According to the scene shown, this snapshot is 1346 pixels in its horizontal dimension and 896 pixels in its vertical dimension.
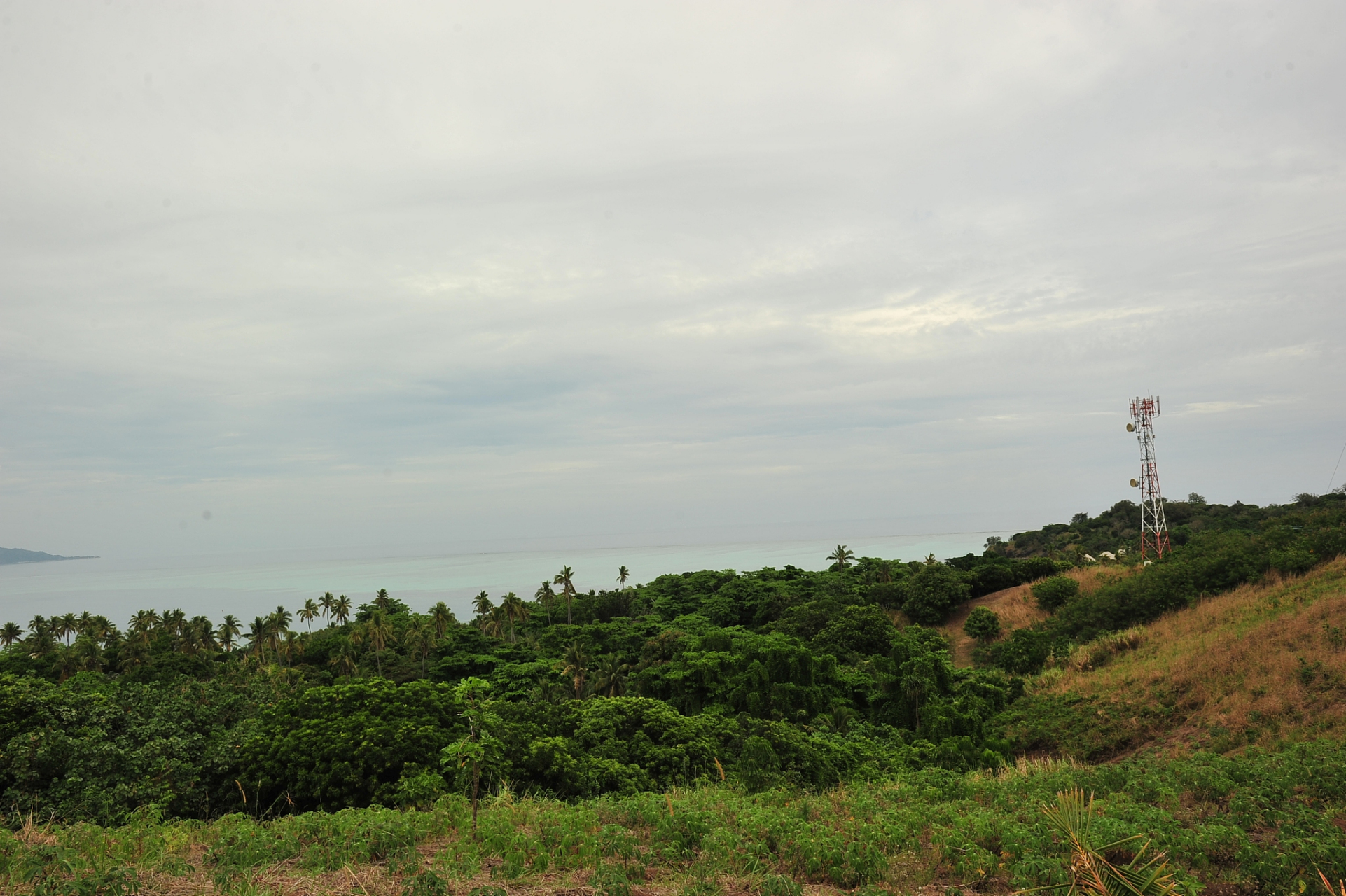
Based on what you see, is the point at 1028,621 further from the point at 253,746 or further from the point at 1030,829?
the point at 253,746

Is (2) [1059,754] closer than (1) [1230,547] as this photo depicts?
Yes

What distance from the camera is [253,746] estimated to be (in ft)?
59.2

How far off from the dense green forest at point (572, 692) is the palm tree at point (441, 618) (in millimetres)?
266

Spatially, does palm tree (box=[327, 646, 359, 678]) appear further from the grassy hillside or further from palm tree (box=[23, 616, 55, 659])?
the grassy hillside

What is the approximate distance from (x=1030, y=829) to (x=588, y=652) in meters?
43.4

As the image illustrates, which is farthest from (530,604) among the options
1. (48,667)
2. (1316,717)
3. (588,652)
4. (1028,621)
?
(1316,717)

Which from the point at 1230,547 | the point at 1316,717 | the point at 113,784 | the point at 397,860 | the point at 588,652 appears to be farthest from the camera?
the point at 588,652

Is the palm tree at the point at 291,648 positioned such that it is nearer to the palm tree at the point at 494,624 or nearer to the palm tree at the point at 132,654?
the palm tree at the point at 132,654

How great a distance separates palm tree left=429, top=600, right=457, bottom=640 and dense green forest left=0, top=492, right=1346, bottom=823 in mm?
266

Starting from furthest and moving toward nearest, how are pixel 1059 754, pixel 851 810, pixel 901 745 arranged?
pixel 901 745, pixel 1059 754, pixel 851 810

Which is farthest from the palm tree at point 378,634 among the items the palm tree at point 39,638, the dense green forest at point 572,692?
the palm tree at point 39,638

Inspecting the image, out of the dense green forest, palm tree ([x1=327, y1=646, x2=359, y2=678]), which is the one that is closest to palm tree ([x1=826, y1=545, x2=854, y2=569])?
the dense green forest

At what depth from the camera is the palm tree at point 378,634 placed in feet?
194

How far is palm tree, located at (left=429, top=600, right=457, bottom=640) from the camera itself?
63.4 metres
